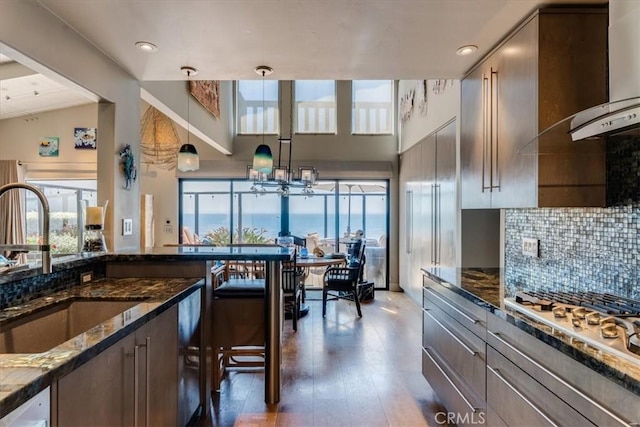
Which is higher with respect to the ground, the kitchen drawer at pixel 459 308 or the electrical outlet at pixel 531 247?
the electrical outlet at pixel 531 247

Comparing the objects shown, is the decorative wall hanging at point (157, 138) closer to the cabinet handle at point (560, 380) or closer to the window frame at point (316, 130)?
the window frame at point (316, 130)

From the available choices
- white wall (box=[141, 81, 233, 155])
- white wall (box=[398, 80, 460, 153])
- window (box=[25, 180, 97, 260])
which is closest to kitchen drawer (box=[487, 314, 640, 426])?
white wall (box=[398, 80, 460, 153])

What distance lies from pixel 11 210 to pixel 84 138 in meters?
1.44

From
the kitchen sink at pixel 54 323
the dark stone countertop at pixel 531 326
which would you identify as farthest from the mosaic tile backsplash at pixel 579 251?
the kitchen sink at pixel 54 323

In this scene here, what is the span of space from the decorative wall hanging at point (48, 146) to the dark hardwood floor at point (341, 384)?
4495 millimetres

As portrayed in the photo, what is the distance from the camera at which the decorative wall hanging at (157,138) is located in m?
5.25

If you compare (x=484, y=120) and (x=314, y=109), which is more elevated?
(x=314, y=109)

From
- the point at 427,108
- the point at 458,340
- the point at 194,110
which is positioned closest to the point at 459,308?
the point at 458,340

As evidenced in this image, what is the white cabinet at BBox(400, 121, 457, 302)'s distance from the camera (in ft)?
13.4

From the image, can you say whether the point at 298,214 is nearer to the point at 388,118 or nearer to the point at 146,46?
the point at 388,118

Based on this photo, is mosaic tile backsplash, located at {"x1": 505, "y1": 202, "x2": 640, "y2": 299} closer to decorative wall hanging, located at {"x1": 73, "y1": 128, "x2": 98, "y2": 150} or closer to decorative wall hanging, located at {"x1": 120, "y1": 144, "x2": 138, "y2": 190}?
decorative wall hanging, located at {"x1": 120, "y1": 144, "x2": 138, "y2": 190}

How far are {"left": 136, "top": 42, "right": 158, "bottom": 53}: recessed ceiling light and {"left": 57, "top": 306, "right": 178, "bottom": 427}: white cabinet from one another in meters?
1.75

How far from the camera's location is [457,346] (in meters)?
2.09

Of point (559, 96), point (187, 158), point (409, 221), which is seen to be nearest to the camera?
point (559, 96)
